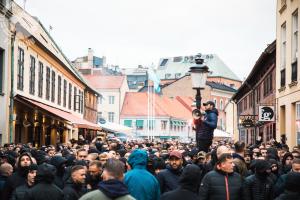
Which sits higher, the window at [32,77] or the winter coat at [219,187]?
the window at [32,77]

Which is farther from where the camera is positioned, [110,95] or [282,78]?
[110,95]

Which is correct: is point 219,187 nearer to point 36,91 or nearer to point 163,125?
point 36,91

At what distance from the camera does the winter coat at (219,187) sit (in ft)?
26.8

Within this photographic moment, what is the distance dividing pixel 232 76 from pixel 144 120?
5090 centimetres

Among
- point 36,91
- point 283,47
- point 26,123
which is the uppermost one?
point 283,47

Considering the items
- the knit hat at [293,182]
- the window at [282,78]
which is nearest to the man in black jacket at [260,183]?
the knit hat at [293,182]

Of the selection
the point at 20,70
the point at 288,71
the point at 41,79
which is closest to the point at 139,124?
the point at 41,79

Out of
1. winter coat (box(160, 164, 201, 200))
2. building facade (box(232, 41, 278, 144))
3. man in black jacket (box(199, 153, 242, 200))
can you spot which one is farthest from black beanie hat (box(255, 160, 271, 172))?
building facade (box(232, 41, 278, 144))

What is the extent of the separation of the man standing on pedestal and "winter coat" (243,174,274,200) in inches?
124

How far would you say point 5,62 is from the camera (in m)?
26.1

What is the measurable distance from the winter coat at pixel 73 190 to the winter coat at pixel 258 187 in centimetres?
234

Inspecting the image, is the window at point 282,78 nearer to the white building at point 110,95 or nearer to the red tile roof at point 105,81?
the red tile roof at point 105,81

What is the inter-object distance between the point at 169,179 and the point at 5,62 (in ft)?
60.9

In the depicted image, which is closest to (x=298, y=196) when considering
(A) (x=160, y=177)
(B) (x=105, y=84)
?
(A) (x=160, y=177)
